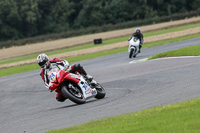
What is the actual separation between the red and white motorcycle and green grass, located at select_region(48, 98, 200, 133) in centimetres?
277

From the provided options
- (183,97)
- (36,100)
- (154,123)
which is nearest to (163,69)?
(36,100)

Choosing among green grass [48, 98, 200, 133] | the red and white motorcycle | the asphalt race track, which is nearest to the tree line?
the asphalt race track

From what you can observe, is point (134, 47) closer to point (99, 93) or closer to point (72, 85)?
point (99, 93)

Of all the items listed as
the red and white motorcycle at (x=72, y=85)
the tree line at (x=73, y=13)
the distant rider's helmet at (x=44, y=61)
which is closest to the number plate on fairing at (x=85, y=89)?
the red and white motorcycle at (x=72, y=85)

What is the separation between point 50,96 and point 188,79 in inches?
188

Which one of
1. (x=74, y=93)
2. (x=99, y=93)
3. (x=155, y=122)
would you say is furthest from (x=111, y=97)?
(x=155, y=122)

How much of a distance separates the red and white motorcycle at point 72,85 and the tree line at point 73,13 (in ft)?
240

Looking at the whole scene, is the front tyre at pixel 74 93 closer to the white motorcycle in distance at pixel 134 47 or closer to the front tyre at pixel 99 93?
the front tyre at pixel 99 93

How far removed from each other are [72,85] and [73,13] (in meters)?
84.5

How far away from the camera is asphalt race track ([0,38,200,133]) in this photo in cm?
873

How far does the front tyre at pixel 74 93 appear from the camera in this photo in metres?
10.2

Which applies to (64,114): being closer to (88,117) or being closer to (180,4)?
(88,117)

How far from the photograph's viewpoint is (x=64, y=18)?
9075cm

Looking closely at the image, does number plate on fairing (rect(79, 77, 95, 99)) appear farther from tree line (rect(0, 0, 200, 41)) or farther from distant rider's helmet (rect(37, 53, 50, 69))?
tree line (rect(0, 0, 200, 41))
